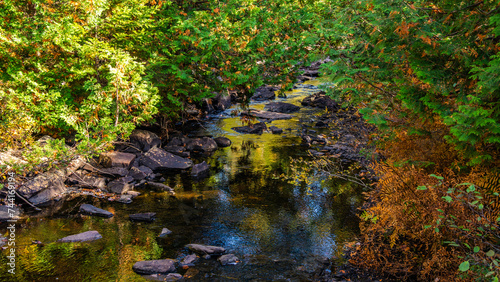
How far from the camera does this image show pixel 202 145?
15.8 meters

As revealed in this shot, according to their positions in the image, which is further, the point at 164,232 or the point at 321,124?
the point at 321,124

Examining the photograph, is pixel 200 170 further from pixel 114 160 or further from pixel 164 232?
pixel 164 232

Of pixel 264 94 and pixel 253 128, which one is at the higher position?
pixel 264 94

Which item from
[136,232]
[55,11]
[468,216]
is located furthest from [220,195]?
[55,11]

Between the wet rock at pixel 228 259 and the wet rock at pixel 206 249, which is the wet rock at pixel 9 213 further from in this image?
the wet rock at pixel 228 259

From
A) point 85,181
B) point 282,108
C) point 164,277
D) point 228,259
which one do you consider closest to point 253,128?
point 282,108

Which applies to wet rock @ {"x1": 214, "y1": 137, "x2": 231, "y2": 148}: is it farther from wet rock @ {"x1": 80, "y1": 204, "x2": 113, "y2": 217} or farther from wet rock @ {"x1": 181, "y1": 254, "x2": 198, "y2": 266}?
wet rock @ {"x1": 181, "y1": 254, "x2": 198, "y2": 266}

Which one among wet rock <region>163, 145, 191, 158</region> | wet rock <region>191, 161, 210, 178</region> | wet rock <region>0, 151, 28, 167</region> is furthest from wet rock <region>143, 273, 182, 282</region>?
wet rock <region>163, 145, 191, 158</region>

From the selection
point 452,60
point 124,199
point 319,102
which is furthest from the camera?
point 319,102

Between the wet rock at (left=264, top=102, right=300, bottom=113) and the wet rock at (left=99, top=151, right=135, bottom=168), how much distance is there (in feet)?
40.4

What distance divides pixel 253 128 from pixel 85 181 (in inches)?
366

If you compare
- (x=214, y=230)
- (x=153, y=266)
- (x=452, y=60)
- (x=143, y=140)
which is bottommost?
(x=214, y=230)

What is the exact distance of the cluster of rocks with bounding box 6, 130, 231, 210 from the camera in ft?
33.8

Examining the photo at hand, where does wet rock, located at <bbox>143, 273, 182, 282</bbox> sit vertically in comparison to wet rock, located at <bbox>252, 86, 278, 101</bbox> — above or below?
below
